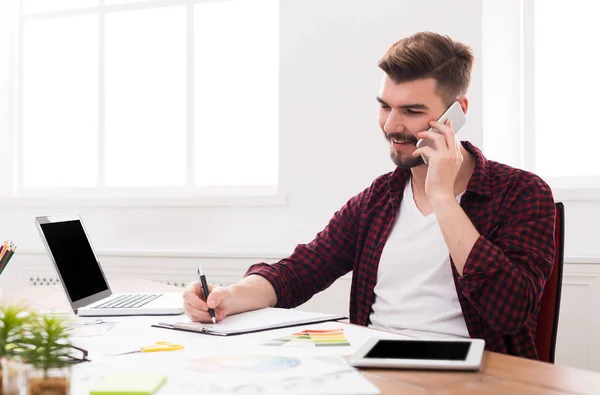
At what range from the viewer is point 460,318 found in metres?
1.55

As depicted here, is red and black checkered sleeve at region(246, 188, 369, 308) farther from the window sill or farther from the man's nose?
the window sill

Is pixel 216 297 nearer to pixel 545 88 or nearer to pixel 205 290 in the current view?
pixel 205 290

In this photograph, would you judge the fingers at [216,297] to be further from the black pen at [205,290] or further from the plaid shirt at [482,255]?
the plaid shirt at [482,255]

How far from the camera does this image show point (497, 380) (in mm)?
961

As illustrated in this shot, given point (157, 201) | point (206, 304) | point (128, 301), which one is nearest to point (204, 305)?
point (206, 304)

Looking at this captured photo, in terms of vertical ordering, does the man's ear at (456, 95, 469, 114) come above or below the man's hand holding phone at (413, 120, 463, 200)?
above

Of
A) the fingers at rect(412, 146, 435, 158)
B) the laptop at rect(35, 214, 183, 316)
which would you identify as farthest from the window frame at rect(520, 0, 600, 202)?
the laptop at rect(35, 214, 183, 316)

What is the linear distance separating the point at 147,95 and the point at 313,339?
7.94ft

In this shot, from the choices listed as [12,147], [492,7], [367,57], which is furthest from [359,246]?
[12,147]

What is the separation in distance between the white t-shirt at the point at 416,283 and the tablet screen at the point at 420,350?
424 millimetres

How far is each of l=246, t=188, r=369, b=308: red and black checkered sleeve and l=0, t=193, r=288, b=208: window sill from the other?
3.50ft

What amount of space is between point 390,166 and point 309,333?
5.06 ft

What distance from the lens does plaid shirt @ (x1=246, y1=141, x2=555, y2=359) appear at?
1.42m

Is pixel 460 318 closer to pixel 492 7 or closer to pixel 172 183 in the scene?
pixel 492 7
